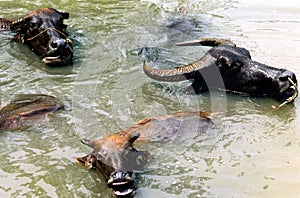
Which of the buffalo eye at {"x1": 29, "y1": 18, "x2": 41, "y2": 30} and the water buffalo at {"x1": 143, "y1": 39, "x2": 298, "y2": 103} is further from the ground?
the buffalo eye at {"x1": 29, "y1": 18, "x2": 41, "y2": 30}

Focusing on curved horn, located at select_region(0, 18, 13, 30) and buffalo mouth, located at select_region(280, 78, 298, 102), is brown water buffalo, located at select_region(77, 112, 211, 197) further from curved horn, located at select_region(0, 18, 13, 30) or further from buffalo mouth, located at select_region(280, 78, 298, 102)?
curved horn, located at select_region(0, 18, 13, 30)

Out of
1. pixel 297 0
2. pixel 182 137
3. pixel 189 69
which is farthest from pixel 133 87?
pixel 297 0

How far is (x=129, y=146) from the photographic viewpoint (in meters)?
3.47

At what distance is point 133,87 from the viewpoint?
525cm

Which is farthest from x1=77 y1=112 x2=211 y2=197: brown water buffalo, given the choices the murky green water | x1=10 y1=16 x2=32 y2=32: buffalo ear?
x1=10 y1=16 x2=32 y2=32: buffalo ear

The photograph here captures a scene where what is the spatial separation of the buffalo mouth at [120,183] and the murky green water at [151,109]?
0.25 m

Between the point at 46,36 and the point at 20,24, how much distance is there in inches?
27.3

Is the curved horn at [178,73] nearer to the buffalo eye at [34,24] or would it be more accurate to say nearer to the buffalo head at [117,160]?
the buffalo head at [117,160]

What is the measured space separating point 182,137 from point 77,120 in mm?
1083

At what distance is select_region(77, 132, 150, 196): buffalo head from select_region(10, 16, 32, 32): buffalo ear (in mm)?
3210

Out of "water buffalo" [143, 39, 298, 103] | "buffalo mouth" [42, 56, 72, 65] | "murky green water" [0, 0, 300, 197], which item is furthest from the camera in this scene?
"buffalo mouth" [42, 56, 72, 65]

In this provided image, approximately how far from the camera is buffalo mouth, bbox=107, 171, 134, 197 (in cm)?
309

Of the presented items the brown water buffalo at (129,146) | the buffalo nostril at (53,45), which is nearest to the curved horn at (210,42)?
the brown water buffalo at (129,146)

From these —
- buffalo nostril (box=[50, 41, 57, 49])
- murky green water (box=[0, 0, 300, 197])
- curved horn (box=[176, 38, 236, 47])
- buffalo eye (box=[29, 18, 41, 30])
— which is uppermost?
buffalo eye (box=[29, 18, 41, 30])
